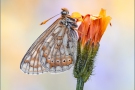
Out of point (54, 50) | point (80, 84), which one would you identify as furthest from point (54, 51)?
point (80, 84)

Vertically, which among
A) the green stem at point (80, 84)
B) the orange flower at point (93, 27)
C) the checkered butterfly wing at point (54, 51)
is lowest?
the green stem at point (80, 84)

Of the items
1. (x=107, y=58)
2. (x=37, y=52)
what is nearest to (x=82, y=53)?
(x=37, y=52)

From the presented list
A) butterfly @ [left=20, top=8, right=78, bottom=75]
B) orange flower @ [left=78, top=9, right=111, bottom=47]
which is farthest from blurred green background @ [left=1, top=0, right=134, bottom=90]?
orange flower @ [left=78, top=9, right=111, bottom=47]

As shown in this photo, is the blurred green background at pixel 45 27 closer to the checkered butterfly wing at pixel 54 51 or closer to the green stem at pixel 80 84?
the checkered butterfly wing at pixel 54 51

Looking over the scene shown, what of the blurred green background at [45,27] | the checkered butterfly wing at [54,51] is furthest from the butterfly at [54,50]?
the blurred green background at [45,27]
